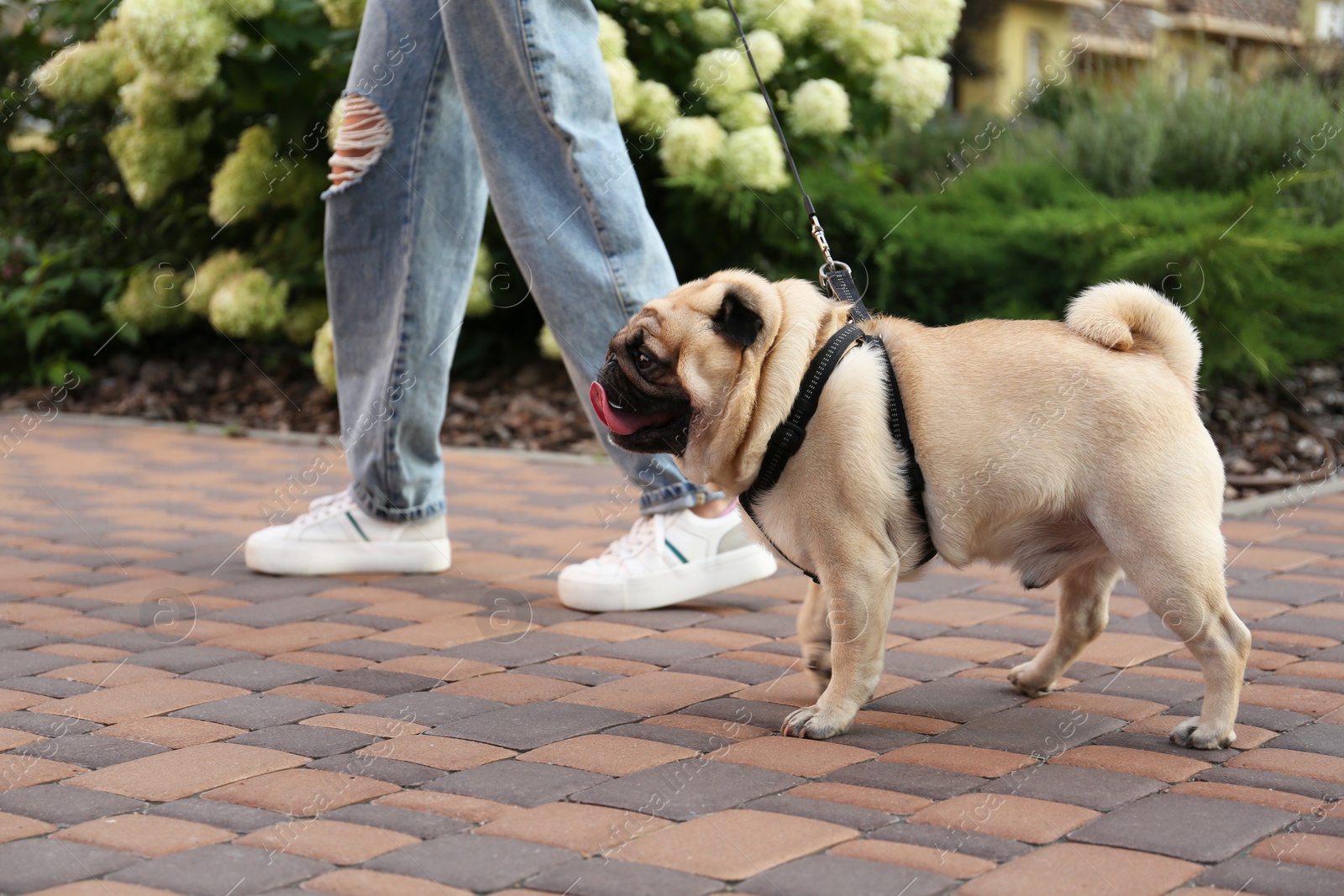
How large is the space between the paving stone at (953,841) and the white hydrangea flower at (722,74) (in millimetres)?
5138

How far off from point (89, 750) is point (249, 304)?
16.6 ft

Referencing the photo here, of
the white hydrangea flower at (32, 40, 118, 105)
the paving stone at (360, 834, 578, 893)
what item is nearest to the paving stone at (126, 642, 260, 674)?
the paving stone at (360, 834, 578, 893)

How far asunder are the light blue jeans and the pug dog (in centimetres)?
79

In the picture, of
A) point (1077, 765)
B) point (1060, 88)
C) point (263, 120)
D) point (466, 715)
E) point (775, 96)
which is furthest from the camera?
point (1060, 88)

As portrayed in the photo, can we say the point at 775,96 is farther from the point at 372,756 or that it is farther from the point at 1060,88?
the point at 372,756

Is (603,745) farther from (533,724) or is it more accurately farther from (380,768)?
(380,768)

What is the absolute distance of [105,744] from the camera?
8.71 ft

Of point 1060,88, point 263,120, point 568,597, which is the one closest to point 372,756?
point 568,597

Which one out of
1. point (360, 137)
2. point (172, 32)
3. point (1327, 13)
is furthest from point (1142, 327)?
point (1327, 13)

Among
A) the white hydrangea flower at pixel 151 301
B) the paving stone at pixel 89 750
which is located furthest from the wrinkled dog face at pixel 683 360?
the white hydrangea flower at pixel 151 301

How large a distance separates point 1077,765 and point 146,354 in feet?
24.3

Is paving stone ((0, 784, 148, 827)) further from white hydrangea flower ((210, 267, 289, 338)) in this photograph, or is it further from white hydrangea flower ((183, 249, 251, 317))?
white hydrangea flower ((183, 249, 251, 317))

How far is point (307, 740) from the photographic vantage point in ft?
8.84

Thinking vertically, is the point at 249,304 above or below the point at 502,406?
above
